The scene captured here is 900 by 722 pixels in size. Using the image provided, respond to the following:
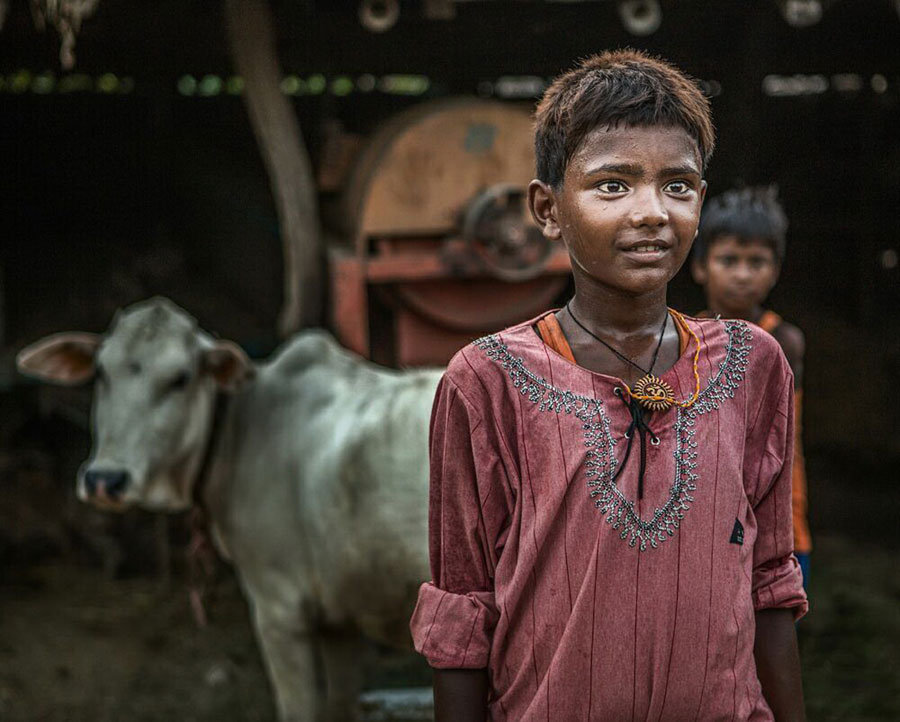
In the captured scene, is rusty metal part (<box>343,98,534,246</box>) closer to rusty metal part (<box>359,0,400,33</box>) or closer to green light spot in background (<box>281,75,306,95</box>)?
rusty metal part (<box>359,0,400,33</box>)

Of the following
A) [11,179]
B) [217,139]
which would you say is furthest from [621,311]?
[11,179]

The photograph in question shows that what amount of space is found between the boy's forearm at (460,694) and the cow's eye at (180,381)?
81.3 inches

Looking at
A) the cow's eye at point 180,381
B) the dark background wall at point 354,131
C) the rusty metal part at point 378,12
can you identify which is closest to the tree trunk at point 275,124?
the rusty metal part at point 378,12

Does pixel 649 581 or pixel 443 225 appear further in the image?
pixel 443 225

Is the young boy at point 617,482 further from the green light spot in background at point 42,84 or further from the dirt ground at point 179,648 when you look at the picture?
the green light spot in background at point 42,84

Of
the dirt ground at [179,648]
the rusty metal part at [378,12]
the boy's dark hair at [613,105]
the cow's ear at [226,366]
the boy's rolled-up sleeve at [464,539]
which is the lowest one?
the dirt ground at [179,648]

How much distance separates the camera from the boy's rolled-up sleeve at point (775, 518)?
5.18 feet

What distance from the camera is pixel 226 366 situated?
139 inches

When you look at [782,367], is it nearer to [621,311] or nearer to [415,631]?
[621,311]

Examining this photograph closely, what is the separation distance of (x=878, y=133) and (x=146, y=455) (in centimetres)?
406

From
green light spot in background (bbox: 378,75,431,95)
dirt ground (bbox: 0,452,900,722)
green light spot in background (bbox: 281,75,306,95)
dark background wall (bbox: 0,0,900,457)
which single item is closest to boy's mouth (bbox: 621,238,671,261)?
dark background wall (bbox: 0,0,900,457)

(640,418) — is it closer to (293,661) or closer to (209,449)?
(293,661)

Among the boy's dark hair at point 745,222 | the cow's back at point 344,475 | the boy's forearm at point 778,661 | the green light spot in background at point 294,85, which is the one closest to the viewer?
the boy's forearm at point 778,661

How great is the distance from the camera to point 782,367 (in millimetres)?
1621
